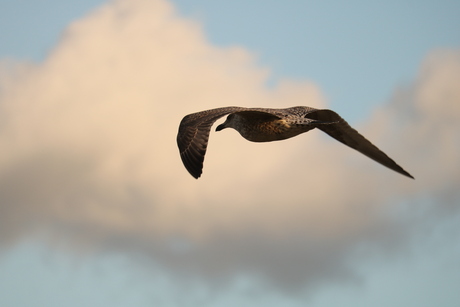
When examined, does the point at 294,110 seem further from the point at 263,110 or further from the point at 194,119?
the point at 194,119

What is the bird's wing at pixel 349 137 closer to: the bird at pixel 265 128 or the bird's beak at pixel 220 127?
the bird at pixel 265 128

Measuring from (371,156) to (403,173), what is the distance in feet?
3.80

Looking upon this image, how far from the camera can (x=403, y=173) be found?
23.8 metres

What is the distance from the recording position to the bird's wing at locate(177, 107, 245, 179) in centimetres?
2088

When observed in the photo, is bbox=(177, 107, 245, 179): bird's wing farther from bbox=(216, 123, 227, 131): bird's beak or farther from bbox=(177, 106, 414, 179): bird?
bbox=(216, 123, 227, 131): bird's beak

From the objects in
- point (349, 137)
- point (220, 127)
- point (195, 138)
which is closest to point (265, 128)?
point (220, 127)

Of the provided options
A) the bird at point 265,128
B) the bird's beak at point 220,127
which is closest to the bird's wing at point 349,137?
the bird at point 265,128

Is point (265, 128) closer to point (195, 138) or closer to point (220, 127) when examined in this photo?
point (220, 127)

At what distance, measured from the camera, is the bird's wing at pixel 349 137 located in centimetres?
2380

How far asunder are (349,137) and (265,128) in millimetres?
2988

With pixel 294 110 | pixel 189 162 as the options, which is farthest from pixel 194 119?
pixel 294 110

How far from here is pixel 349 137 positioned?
2458 centimetres

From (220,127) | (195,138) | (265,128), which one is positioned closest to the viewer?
(195,138)

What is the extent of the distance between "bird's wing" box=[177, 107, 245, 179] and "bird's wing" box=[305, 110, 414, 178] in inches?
130
